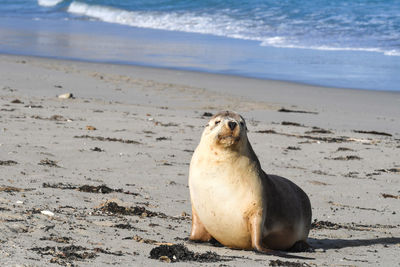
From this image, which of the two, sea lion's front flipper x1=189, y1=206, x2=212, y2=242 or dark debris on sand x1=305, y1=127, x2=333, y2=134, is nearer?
sea lion's front flipper x1=189, y1=206, x2=212, y2=242

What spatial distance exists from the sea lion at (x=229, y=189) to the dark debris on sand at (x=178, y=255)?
365 mm

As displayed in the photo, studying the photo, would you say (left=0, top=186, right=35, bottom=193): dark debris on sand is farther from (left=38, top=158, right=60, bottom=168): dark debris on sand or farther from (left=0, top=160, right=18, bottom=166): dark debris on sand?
(left=38, top=158, right=60, bottom=168): dark debris on sand

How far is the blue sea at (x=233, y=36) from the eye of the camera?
20.0 meters

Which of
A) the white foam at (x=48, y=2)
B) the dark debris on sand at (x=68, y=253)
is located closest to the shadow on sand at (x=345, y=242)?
the dark debris on sand at (x=68, y=253)

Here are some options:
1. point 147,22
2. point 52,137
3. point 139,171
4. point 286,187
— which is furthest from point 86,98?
point 147,22

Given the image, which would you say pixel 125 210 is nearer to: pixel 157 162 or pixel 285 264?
pixel 285 264

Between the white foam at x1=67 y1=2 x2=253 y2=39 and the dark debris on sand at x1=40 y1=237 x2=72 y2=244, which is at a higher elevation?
the dark debris on sand at x1=40 y1=237 x2=72 y2=244

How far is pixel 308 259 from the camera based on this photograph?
4.90 metres

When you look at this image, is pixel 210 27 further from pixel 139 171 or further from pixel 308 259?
pixel 308 259

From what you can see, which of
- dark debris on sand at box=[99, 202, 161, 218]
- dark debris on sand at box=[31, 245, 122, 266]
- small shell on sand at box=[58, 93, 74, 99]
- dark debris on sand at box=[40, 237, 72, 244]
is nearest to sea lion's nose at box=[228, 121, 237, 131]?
dark debris on sand at box=[31, 245, 122, 266]

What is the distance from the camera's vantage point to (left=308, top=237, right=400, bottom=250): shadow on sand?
18.3 feet

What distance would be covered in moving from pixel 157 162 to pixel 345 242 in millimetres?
3123

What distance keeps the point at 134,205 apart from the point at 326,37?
881 inches

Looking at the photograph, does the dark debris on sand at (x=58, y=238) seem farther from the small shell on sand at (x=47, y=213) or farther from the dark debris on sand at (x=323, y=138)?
the dark debris on sand at (x=323, y=138)
